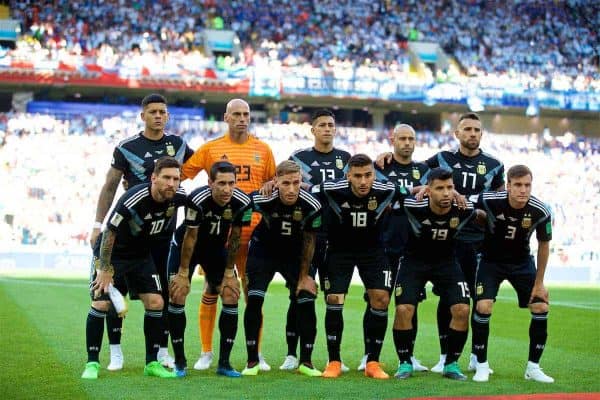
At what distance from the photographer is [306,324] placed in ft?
26.8

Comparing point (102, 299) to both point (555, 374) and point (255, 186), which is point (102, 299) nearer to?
point (255, 186)

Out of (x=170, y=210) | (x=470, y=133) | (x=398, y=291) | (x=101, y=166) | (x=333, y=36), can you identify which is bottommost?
(x=101, y=166)

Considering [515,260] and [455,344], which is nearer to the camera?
[455,344]

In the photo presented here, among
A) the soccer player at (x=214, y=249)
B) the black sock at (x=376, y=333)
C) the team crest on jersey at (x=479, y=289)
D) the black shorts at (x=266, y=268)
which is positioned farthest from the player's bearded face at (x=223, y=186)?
the team crest on jersey at (x=479, y=289)

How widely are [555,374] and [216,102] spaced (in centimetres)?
3089

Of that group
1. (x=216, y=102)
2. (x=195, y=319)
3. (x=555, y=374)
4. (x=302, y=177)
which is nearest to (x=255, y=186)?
(x=302, y=177)

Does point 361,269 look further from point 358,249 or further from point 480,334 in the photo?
point 480,334

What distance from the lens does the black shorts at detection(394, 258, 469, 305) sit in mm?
8031

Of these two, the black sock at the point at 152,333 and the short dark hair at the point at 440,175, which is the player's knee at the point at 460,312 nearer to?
the short dark hair at the point at 440,175

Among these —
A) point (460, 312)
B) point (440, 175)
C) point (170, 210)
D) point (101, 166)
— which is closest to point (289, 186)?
point (170, 210)

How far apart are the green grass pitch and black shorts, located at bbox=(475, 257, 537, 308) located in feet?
2.39

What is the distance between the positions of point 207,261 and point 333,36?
1186 inches

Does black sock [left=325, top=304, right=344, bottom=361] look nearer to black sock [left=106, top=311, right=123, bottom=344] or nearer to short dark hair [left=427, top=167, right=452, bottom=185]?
short dark hair [left=427, top=167, right=452, bottom=185]

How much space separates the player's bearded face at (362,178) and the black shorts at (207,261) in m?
1.27
